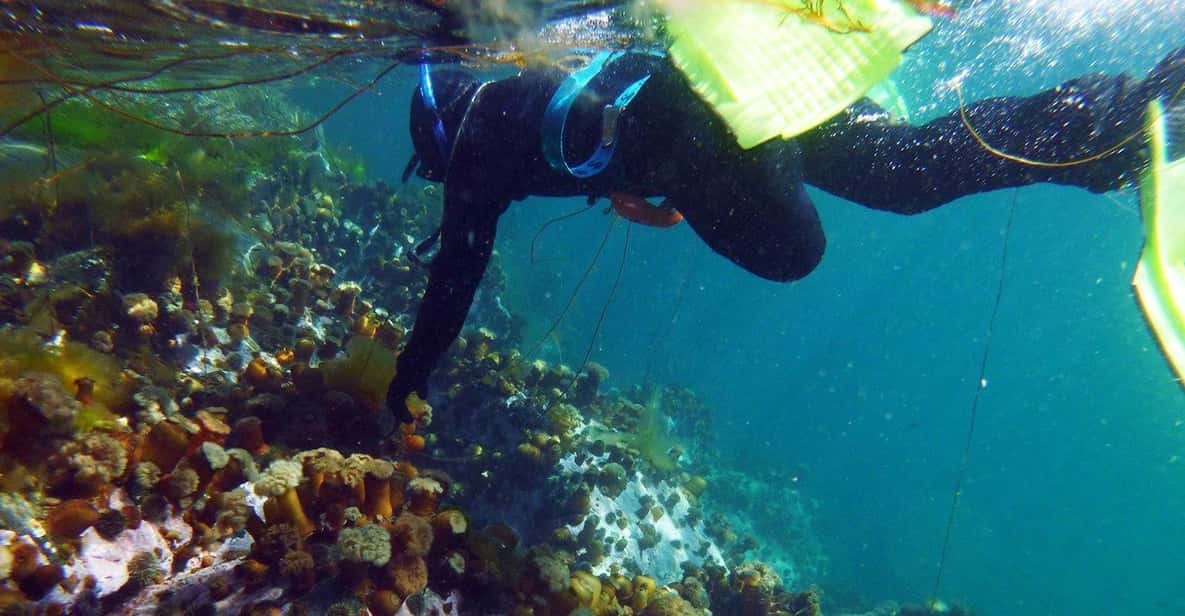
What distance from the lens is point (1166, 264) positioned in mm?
1319

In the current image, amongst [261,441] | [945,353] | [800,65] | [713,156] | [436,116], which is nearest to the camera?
[800,65]

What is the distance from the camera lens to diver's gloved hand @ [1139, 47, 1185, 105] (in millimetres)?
2207

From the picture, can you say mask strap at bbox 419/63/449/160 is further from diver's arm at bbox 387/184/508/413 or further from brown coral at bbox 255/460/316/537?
brown coral at bbox 255/460/316/537

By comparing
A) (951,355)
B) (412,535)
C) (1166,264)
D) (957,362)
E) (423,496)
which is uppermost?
(951,355)

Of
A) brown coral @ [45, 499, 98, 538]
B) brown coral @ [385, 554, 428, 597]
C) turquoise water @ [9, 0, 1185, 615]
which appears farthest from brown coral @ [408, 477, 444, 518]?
turquoise water @ [9, 0, 1185, 615]

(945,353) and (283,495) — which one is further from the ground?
(945,353)

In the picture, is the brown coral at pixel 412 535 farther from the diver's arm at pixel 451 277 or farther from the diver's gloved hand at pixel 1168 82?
the diver's gloved hand at pixel 1168 82

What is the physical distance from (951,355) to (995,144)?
9133cm

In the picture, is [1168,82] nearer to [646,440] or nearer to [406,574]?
[406,574]

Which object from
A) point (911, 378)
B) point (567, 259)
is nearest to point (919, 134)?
point (567, 259)

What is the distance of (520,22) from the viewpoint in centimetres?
486

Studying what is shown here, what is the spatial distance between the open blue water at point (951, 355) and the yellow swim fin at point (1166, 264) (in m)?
0.06

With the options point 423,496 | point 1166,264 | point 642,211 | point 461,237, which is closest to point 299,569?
point 423,496

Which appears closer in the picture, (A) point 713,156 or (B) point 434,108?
(A) point 713,156
